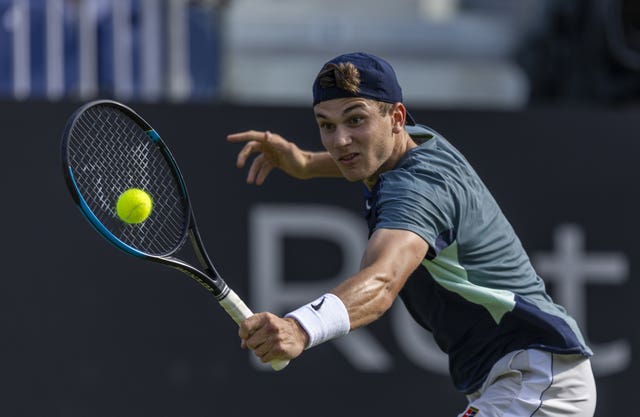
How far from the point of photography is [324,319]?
3.76m

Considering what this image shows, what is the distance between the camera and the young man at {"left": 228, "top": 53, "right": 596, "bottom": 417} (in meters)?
4.14

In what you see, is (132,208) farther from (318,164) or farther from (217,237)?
(217,237)

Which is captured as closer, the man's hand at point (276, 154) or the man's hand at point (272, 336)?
the man's hand at point (272, 336)

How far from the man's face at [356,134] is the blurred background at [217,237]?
3.40 m

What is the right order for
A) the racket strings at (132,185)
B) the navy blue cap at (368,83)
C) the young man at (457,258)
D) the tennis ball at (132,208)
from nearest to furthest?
1. the young man at (457,258)
2. the navy blue cap at (368,83)
3. the tennis ball at (132,208)
4. the racket strings at (132,185)

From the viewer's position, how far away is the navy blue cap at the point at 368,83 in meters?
4.25

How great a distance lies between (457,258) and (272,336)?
35.3 inches

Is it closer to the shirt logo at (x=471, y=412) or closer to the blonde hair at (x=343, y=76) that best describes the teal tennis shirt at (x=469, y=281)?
the shirt logo at (x=471, y=412)

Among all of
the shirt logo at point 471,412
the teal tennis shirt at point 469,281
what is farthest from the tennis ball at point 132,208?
the shirt logo at point 471,412

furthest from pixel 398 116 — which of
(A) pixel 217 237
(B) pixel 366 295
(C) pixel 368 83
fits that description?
(A) pixel 217 237

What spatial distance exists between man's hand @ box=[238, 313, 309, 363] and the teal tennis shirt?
0.57 metres

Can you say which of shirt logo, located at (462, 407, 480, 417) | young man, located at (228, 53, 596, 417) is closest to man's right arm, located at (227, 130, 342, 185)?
young man, located at (228, 53, 596, 417)

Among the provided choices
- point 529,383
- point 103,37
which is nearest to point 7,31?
point 103,37

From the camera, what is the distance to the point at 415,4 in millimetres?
10266
